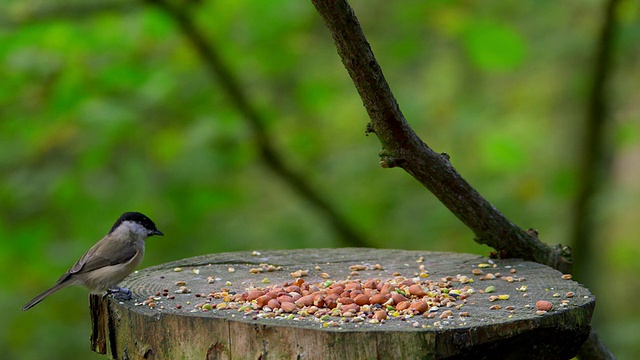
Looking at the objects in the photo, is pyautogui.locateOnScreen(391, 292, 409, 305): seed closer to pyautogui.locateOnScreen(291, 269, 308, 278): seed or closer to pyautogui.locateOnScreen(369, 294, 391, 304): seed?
pyautogui.locateOnScreen(369, 294, 391, 304): seed

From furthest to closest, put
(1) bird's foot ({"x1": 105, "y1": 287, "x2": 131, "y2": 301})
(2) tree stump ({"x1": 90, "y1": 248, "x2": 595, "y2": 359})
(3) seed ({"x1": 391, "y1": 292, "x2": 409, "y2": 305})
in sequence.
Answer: (1) bird's foot ({"x1": 105, "y1": 287, "x2": 131, "y2": 301}), (3) seed ({"x1": 391, "y1": 292, "x2": 409, "y2": 305}), (2) tree stump ({"x1": 90, "y1": 248, "x2": 595, "y2": 359})

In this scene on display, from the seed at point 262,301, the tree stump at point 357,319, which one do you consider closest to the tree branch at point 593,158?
the tree stump at point 357,319

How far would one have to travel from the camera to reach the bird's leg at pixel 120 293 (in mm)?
3149

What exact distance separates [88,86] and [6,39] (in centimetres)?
Answer: 73

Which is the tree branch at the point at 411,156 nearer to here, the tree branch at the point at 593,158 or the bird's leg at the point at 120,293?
the bird's leg at the point at 120,293

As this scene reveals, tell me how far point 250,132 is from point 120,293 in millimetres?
3252

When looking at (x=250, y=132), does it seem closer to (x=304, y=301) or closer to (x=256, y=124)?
(x=256, y=124)

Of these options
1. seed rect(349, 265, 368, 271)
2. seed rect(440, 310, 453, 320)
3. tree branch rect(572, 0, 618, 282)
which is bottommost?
seed rect(440, 310, 453, 320)

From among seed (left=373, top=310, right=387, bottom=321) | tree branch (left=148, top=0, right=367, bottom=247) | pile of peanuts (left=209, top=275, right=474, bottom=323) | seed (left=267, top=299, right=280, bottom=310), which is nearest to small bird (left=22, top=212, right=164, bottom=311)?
pile of peanuts (left=209, top=275, right=474, bottom=323)

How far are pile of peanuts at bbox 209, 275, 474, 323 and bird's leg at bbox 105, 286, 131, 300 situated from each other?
34 cm

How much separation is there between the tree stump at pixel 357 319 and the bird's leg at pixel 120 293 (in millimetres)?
43

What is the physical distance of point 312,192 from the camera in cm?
669

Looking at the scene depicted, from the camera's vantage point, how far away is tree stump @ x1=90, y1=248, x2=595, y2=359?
250 cm

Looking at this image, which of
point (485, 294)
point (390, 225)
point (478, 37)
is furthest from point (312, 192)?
point (485, 294)
